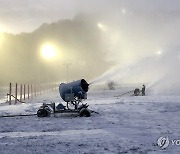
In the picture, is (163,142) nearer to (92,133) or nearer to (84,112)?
(92,133)

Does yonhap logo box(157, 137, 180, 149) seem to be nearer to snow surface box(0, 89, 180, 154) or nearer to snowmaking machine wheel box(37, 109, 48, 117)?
snow surface box(0, 89, 180, 154)

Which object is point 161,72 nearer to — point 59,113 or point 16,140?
point 59,113

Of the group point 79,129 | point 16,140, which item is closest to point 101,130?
point 79,129

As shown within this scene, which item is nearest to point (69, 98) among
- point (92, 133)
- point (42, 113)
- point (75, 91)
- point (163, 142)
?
point (75, 91)

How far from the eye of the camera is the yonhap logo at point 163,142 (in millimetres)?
9914

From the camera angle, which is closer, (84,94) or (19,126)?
(19,126)

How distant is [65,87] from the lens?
18.4m

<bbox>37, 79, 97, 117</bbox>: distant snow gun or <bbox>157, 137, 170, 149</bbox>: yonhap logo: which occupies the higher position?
<bbox>37, 79, 97, 117</bbox>: distant snow gun

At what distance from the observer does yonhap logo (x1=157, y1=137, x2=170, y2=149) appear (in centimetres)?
991

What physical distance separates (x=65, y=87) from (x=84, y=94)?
3.55 feet

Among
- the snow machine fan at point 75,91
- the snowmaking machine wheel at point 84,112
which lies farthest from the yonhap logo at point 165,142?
the snow machine fan at point 75,91

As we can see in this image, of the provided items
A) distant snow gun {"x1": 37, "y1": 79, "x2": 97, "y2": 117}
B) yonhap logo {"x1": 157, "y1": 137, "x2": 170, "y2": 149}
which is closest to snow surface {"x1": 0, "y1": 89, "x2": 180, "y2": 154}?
yonhap logo {"x1": 157, "y1": 137, "x2": 170, "y2": 149}

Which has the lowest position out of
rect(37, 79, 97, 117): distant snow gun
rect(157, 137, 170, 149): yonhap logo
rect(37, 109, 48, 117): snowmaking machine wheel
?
rect(157, 137, 170, 149): yonhap logo

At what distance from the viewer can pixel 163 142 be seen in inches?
409
